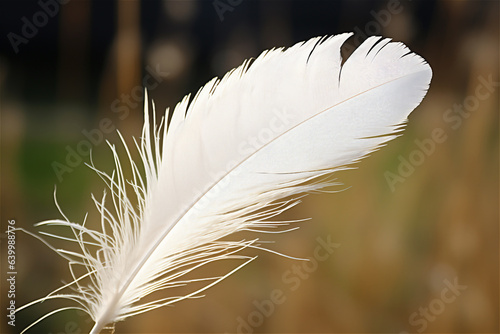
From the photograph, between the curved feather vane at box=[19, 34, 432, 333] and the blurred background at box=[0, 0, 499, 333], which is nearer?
the curved feather vane at box=[19, 34, 432, 333]

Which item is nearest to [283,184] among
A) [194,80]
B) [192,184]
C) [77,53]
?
[192,184]

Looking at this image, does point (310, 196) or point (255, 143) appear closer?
point (255, 143)

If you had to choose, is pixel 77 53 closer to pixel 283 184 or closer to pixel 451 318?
pixel 283 184

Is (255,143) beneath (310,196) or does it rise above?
above

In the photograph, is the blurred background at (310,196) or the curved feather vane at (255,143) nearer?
the curved feather vane at (255,143)
